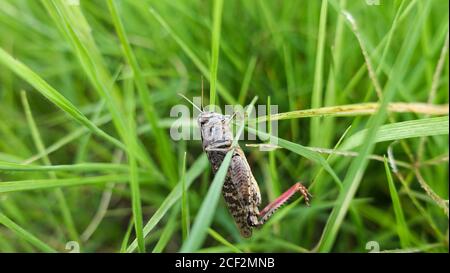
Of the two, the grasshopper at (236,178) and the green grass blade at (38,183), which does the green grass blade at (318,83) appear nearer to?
the grasshopper at (236,178)

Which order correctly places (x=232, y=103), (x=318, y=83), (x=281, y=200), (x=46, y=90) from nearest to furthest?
1. (x=46, y=90)
2. (x=281, y=200)
3. (x=318, y=83)
4. (x=232, y=103)

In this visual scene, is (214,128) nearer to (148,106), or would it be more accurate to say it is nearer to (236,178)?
(236,178)

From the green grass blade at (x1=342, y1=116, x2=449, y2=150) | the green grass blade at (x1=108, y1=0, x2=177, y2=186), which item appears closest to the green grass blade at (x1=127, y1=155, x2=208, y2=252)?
the green grass blade at (x1=108, y1=0, x2=177, y2=186)

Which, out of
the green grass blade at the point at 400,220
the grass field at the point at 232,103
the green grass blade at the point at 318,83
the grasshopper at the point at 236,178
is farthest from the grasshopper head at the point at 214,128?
the green grass blade at the point at 400,220

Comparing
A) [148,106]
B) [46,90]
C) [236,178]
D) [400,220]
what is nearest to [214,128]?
[236,178]

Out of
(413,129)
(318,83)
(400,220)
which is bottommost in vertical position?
(400,220)
